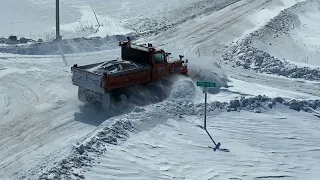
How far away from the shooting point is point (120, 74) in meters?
18.1

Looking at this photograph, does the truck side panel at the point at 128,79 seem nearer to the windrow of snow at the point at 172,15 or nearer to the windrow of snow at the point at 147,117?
the windrow of snow at the point at 147,117

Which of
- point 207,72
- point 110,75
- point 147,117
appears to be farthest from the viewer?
point 207,72

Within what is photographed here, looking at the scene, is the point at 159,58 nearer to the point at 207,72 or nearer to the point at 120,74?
the point at 120,74

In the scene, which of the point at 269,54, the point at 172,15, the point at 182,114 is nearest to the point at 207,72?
the point at 182,114

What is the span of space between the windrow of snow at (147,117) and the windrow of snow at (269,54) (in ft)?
16.6

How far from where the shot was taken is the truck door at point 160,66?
19594mm

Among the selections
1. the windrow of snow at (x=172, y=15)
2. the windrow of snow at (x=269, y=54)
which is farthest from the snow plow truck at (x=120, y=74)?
the windrow of snow at (x=172, y=15)

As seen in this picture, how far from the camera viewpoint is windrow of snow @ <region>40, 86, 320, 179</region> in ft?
40.2

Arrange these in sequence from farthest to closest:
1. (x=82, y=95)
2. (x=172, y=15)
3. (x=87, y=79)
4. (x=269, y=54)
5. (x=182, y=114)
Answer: (x=172, y=15), (x=269, y=54), (x=82, y=95), (x=87, y=79), (x=182, y=114)

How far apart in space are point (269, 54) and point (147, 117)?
1209 cm

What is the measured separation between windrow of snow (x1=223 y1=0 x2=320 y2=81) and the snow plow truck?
616cm

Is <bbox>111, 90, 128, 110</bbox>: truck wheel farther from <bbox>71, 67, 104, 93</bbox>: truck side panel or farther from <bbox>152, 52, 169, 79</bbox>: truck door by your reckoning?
<bbox>152, 52, 169, 79</bbox>: truck door

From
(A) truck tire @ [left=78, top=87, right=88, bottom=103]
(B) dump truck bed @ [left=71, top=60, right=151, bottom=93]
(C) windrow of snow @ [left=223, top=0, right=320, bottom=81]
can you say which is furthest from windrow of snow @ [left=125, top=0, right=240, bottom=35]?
(A) truck tire @ [left=78, top=87, right=88, bottom=103]

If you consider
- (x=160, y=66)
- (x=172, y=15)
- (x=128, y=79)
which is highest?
(x=172, y=15)
